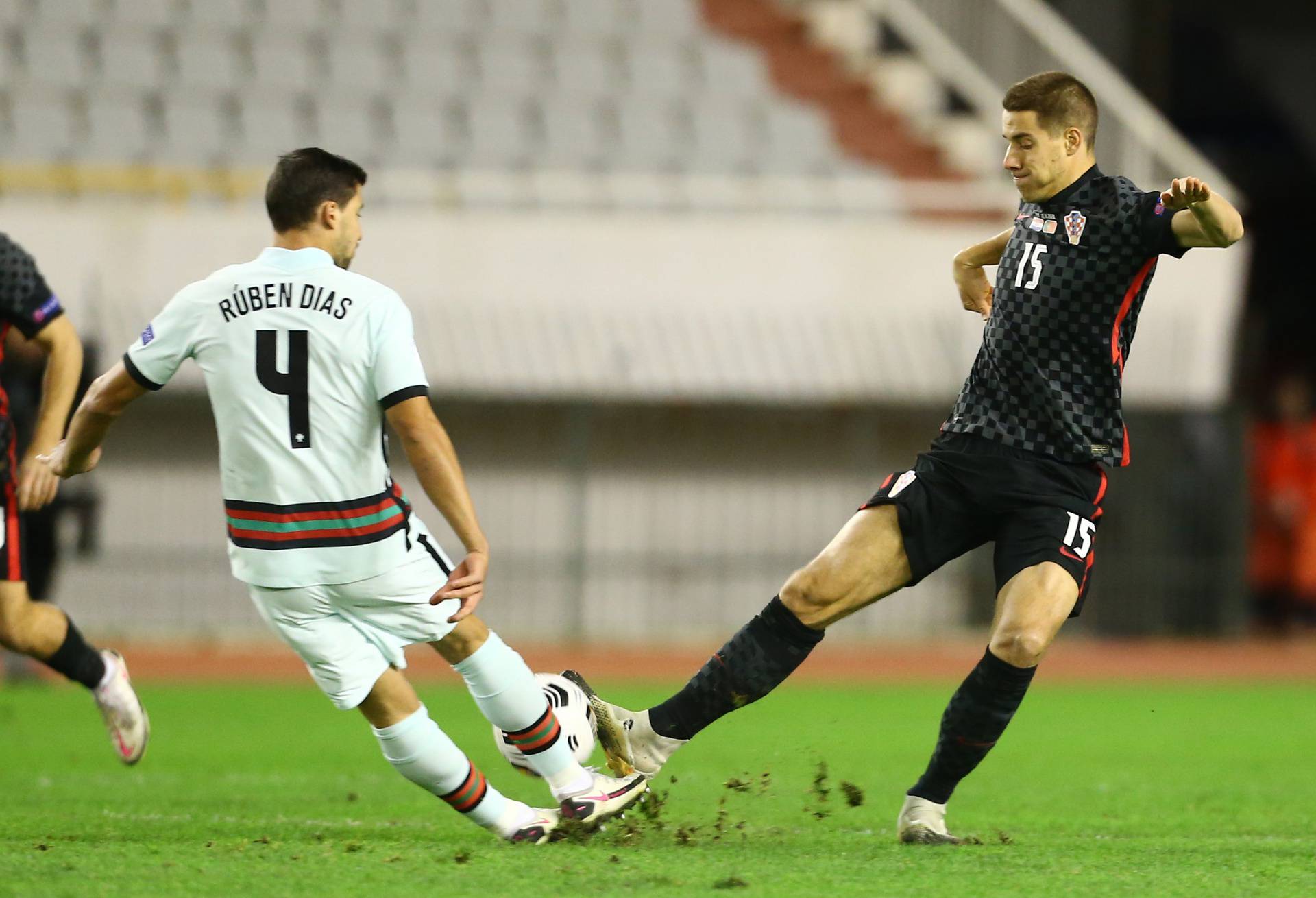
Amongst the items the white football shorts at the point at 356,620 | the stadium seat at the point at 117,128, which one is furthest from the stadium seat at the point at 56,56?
the white football shorts at the point at 356,620

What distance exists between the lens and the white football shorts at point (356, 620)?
477 cm

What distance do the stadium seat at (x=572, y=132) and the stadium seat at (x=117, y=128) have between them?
3.43 meters

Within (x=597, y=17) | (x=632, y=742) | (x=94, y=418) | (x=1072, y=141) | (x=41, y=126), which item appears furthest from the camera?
(x=597, y=17)

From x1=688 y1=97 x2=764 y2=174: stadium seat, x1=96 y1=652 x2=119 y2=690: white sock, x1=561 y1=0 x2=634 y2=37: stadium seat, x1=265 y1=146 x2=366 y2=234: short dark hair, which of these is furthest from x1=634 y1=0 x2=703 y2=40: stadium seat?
x1=265 y1=146 x2=366 y2=234: short dark hair

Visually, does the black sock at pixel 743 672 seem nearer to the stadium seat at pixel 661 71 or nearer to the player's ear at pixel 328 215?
the player's ear at pixel 328 215

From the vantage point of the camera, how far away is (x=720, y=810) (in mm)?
6039

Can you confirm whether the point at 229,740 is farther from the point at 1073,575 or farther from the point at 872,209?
the point at 872,209

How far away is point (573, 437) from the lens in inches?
596

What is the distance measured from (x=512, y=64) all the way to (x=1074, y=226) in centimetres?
1143

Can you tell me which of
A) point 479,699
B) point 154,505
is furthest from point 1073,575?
point 154,505

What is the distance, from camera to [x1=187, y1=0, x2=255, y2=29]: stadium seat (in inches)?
615

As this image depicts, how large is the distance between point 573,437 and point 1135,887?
36.0 ft

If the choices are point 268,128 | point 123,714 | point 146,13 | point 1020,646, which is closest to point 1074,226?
point 1020,646

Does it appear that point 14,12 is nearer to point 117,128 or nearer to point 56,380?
point 117,128
